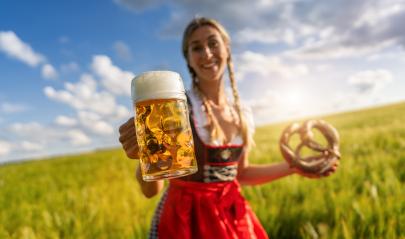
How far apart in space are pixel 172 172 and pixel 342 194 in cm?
219

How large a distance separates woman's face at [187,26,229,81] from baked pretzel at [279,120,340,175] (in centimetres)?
50

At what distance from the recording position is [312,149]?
6.11ft

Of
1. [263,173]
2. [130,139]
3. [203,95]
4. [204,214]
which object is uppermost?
[203,95]

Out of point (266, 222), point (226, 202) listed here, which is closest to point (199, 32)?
point (226, 202)

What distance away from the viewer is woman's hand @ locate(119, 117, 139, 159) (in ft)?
3.82

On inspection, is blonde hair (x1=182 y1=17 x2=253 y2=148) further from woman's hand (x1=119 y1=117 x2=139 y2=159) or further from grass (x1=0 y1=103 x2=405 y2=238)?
grass (x1=0 y1=103 x2=405 y2=238)

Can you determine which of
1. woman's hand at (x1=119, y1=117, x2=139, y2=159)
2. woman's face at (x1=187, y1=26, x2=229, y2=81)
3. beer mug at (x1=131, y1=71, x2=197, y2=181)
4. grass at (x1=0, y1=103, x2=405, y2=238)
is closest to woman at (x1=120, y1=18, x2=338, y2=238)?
woman's face at (x1=187, y1=26, x2=229, y2=81)

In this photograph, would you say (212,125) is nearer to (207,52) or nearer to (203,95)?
(203,95)

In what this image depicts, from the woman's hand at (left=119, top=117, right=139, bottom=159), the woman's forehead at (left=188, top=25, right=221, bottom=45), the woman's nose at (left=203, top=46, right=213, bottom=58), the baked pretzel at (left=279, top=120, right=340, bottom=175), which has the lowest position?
the baked pretzel at (left=279, top=120, right=340, bottom=175)

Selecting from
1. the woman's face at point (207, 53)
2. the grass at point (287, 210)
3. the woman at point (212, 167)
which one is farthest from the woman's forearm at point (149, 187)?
the grass at point (287, 210)

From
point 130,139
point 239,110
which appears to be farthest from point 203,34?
point 130,139

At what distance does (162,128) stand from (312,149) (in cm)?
108

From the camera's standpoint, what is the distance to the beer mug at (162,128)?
102 cm

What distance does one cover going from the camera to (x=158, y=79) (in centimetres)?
106
